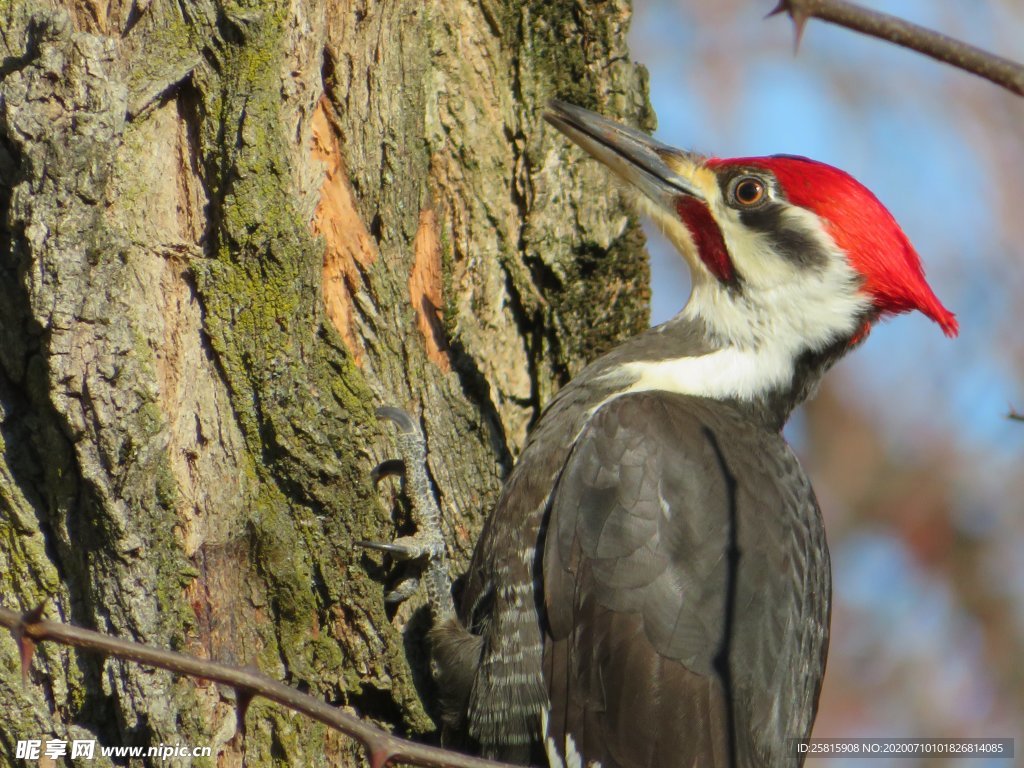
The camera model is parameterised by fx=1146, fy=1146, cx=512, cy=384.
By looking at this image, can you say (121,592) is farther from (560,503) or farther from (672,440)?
(672,440)

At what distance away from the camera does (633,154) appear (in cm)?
331

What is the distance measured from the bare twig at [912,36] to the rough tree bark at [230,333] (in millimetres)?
1659

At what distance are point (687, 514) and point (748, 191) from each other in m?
1.06

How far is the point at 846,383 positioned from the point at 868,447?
421 millimetres

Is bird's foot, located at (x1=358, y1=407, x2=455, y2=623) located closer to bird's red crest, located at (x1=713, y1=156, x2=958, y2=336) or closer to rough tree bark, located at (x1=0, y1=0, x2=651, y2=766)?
rough tree bark, located at (x1=0, y1=0, x2=651, y2=766)

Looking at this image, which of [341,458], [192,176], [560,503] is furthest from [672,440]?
[192,176]

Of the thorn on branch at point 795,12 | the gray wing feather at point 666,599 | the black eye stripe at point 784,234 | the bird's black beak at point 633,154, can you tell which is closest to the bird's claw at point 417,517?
the gray wing feather at point 666,599

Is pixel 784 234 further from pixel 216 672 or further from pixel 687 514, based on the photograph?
pixel 216 672

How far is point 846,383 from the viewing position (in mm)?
7184

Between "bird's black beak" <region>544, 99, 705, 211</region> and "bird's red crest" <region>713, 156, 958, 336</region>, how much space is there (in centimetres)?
31

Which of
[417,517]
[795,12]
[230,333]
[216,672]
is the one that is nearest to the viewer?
[795,12]

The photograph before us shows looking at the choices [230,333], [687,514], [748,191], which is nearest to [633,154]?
[748,191]

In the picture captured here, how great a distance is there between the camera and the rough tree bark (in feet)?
7.52

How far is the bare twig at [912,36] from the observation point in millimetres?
988
